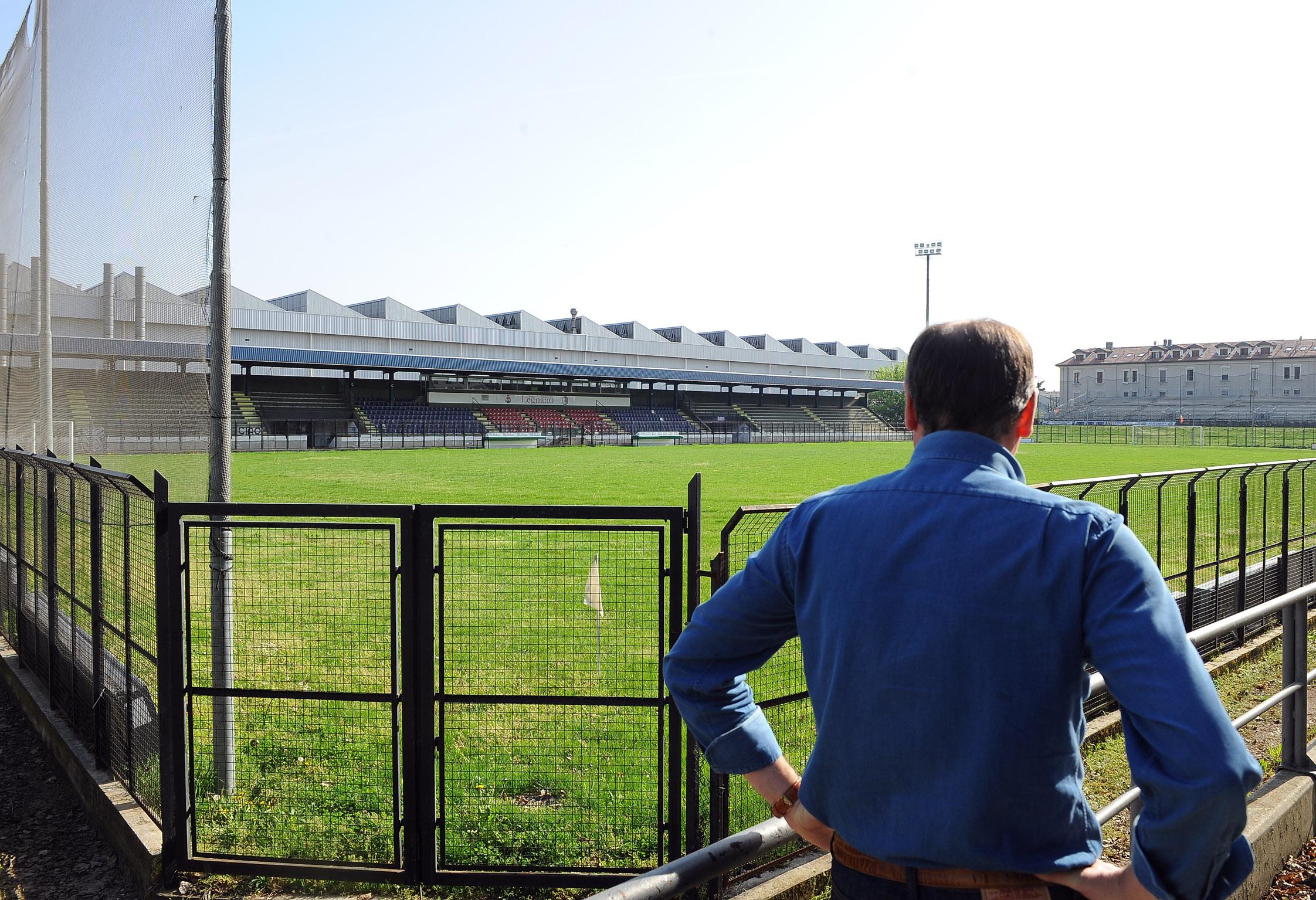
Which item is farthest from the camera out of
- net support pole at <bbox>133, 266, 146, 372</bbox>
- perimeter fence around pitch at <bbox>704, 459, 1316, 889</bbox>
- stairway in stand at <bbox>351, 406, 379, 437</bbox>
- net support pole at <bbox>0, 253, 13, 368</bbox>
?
stairway in stand at <bbox>351, 406, 379, 437</bbox>

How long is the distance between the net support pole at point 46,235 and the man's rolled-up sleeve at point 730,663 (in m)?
11.7

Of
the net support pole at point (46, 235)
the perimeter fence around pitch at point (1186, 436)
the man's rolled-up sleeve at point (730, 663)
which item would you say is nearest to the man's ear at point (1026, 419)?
the man's rolled-up sleeve at point (730, 663)

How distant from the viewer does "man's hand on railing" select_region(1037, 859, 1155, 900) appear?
1.35 metres

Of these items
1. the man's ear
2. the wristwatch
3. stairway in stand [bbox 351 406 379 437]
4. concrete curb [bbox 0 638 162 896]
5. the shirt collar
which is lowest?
concrete curb [bbox 0 638 162 896]

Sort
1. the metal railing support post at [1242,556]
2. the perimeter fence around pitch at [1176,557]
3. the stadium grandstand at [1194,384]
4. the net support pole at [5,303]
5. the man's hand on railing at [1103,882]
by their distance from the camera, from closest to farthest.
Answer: the man's hand on railing at [1103,882] < the perimeter fence around pitch at [1176,557] < the metal railing support post at [1242,556] < the net support pole at [5,303] < the stadium grandstand at [1194,384]

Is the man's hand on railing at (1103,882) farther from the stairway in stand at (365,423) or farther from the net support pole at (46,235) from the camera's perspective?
the stairway in stand at (365,423)

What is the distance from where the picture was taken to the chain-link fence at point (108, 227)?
5855 millimetres

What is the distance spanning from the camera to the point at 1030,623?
51.1 inches

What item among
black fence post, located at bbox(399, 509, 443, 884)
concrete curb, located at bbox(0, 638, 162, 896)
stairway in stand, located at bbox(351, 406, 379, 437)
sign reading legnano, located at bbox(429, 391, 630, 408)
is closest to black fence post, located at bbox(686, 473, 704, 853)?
black fence post, located at bbox(399, 509, 443, 884)

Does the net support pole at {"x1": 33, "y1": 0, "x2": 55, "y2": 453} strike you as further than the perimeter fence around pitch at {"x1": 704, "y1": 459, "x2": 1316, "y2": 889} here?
Yes

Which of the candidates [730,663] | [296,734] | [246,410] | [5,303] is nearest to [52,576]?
[296,734]

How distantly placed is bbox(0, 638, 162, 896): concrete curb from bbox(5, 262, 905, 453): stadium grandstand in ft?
29.2

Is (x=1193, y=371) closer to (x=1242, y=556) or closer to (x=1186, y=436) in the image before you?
(x=1186, y=436)

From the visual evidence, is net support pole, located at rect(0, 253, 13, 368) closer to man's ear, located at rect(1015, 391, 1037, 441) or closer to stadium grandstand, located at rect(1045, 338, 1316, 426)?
man's ear, located at rect(1015, 391, 1037, 441)
